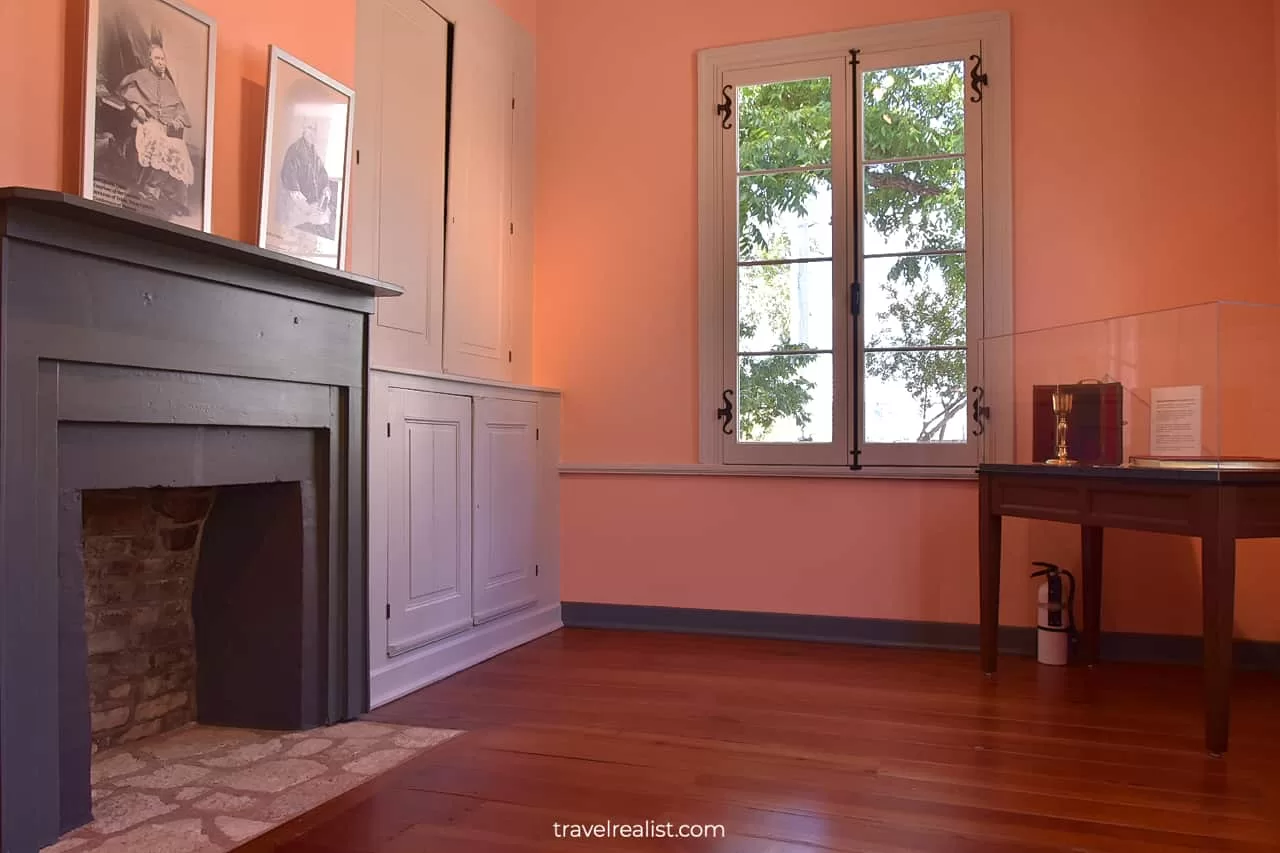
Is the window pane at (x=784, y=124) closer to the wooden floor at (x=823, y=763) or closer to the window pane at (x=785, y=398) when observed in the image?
the window pane at (x=785, y=398)

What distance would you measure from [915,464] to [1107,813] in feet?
6.87

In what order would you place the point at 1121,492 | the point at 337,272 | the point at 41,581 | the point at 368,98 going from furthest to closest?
the point at 368,98 < the point at 1121,492 < the point at 337,272 < the point at 41,581

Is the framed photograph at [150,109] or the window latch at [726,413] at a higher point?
the framed photograph at [150,109]

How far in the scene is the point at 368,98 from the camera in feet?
11.3

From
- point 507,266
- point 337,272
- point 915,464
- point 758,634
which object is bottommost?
point 758,634

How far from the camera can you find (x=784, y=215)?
14.5ft

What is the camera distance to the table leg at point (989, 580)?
3.65 meters

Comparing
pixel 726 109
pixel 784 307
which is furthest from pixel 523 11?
pixel 784 307

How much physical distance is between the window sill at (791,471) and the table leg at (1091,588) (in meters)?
0.51

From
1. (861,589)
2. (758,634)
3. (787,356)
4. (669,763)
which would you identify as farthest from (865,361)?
(669,763)

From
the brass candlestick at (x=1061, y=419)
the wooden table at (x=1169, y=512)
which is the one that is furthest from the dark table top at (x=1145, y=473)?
the brass candlestick at (x=1061, y=419)

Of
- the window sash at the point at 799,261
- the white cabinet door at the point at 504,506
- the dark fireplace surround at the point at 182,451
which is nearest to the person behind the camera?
the dark fireplace surround at the point at 182,451

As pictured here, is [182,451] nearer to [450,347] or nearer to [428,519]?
[428,519]

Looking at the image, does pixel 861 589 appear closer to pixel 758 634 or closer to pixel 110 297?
pixel 758 634
